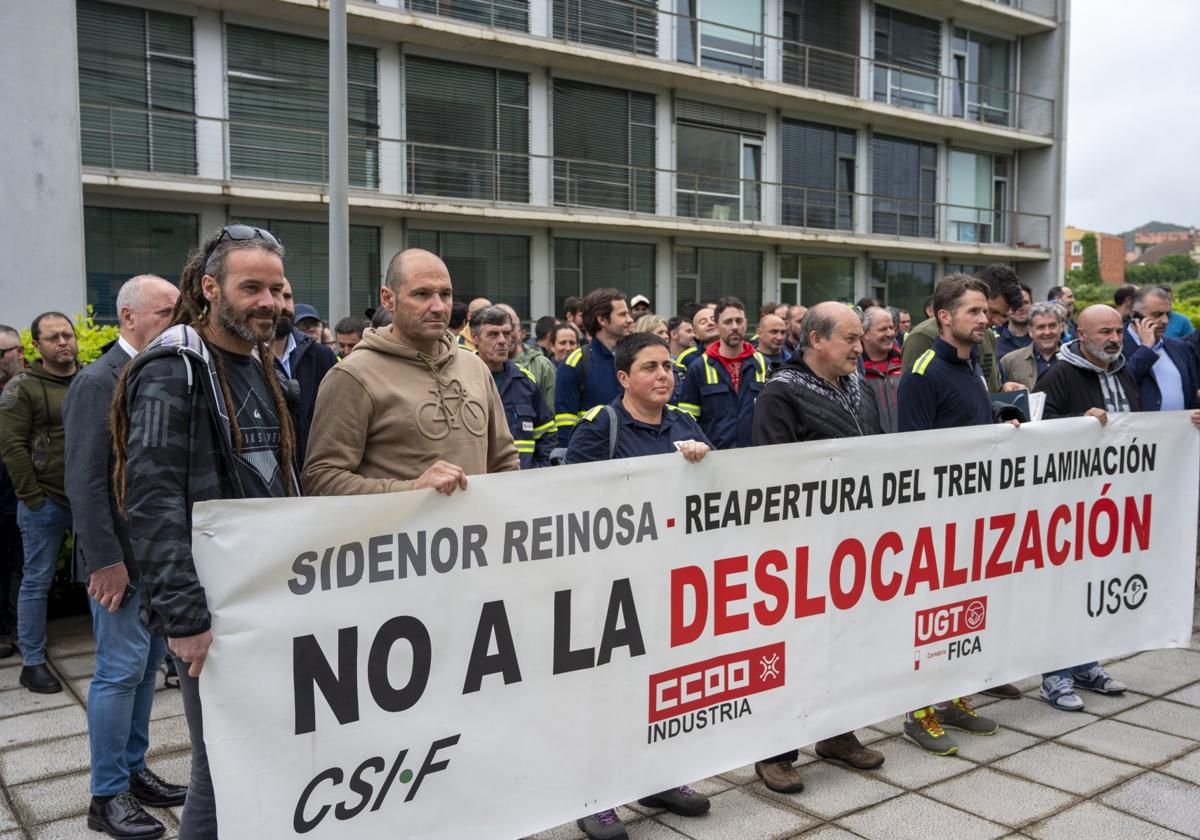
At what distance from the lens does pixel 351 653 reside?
3.09m

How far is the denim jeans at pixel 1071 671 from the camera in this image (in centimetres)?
528

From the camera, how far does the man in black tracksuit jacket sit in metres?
4.39

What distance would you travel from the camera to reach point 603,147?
2083cm

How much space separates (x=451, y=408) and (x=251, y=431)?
0.70 metres

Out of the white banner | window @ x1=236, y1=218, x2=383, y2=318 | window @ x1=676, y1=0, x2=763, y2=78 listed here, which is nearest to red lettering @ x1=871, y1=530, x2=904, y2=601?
the white banner

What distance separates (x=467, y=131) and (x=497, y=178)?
101cm

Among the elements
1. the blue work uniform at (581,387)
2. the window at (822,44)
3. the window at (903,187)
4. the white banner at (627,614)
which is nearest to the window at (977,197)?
the window at (903,187)

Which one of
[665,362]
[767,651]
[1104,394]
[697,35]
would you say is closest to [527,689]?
[767,651]

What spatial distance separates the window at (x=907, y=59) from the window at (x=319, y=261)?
1407cm

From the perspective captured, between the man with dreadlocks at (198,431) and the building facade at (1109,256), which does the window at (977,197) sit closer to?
the man with dreadlocks at (198,431)

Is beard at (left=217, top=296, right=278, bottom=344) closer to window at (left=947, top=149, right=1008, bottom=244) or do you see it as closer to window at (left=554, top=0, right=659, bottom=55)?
window at (left=554, top=0, right=659, bottom=55)

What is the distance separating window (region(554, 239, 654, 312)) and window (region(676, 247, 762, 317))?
2.90 feet

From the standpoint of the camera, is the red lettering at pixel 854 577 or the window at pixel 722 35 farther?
the window at pixel 722 35

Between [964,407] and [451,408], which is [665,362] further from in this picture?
[964,407]
